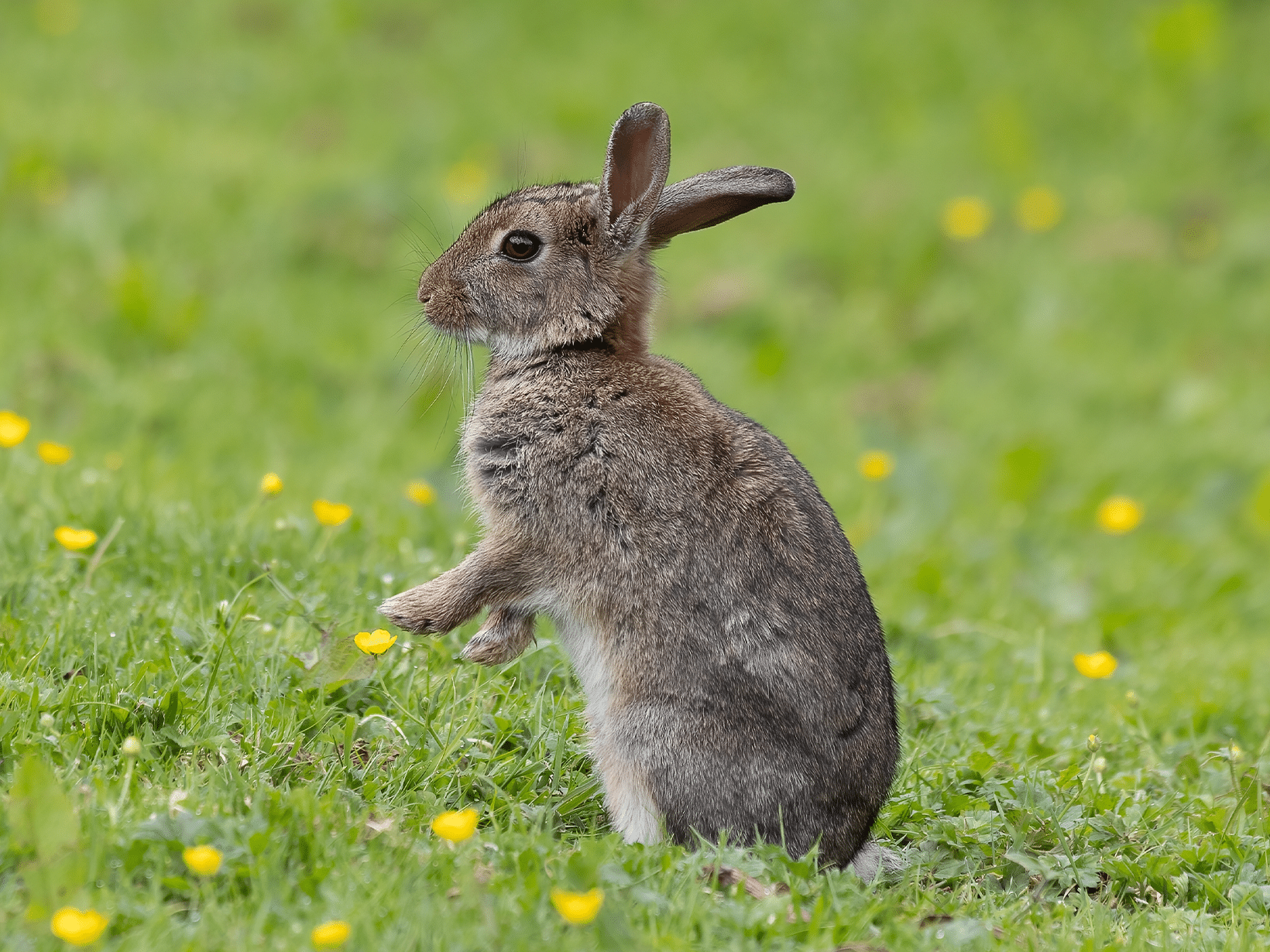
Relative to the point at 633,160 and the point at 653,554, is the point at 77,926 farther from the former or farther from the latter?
the point at 633,160

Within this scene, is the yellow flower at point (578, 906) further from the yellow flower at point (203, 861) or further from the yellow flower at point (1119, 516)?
the yellow flower at point (1119, 516)

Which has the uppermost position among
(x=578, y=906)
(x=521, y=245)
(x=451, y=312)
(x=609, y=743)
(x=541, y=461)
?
(x=521, y=245)

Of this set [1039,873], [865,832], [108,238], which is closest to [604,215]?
[865,832]

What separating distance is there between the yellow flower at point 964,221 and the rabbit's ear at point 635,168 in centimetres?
699

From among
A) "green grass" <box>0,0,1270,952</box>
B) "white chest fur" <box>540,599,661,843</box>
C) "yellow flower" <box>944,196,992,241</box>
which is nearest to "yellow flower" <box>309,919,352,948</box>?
"green grass" <box>0,0,1270,952</box>

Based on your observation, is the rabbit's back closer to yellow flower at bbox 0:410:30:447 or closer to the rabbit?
the rabbit

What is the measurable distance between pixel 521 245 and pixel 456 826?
206 cm

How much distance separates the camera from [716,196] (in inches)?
182

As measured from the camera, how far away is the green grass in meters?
3.68

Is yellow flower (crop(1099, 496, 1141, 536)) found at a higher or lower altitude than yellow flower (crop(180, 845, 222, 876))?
higher

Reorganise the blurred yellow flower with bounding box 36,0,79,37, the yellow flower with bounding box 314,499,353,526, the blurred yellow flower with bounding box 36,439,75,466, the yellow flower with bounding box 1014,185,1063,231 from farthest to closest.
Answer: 1. the blurred yellow flower with bounding box 36,0,79,37
2. the yellow flower with bounding box 1014,185,1063,231
3. the blurred yellow flower with bounding box 36,439,75,466
4. the yellow flower with bounding box 314,499,353,526

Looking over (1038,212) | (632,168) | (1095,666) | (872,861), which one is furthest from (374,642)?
(1038,212)

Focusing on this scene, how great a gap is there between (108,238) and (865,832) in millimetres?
7130

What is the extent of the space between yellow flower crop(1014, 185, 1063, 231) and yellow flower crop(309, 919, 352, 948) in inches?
381
